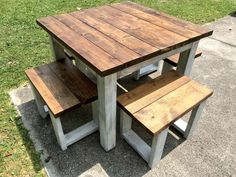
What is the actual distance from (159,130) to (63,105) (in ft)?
2.56

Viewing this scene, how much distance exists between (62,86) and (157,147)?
97 cm

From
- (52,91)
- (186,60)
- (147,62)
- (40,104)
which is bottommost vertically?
(40,104)

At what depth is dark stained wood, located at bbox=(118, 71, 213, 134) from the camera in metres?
1.77

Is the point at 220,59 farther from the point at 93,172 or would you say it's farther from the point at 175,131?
the point at 93,172

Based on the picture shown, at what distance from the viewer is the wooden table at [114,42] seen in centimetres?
175

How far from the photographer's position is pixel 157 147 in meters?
1.95

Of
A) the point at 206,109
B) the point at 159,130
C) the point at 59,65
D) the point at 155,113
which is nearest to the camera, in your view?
the point at 159,130

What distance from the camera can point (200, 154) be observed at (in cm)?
227

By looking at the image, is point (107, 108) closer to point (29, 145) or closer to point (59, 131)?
point (59, 131)

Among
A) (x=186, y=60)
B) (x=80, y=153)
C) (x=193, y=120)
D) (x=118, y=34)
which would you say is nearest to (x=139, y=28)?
(x=118, y=34)

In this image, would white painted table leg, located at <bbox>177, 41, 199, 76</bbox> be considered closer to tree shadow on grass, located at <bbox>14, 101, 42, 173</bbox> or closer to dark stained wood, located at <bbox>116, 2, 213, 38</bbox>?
dark stained wood, located at <bbox>116, 2, 213, 38</bbox>

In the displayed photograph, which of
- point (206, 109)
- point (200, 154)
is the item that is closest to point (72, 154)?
point (200, 154)

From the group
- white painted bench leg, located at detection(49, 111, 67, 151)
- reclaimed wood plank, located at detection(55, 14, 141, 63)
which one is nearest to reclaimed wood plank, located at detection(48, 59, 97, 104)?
white painted bench leg, located at detection(49, 111, 67, 151)

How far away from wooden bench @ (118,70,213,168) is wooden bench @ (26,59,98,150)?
0.34 metres
